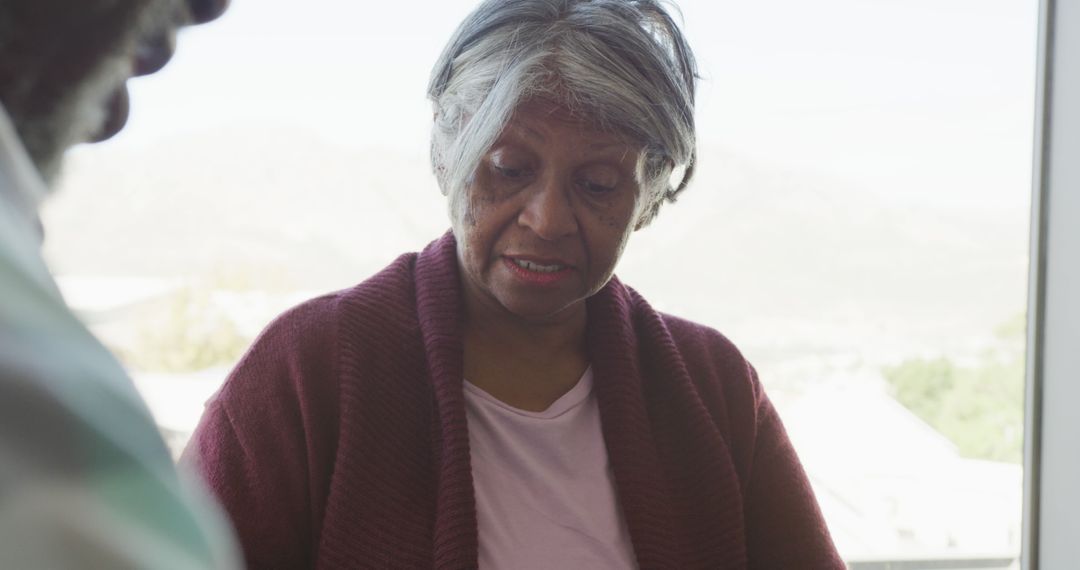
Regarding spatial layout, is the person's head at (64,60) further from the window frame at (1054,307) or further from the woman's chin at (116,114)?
the window frame at (1054,307)

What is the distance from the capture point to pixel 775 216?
73.8 inches

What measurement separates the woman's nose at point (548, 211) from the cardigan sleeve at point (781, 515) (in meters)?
0.41

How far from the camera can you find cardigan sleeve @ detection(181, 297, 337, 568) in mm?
1056

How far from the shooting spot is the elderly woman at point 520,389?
109 cm

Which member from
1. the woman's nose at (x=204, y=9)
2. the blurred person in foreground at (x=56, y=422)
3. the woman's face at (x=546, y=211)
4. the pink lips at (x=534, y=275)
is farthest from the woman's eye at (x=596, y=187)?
the blurred person in foreground at (x=56, y=422)

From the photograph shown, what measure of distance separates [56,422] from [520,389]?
A: 3.15 feet

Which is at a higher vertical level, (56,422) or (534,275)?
(56,422)

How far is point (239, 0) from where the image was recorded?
1.52 metres

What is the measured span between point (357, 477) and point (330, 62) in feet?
2.62

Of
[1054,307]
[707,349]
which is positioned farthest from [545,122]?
[1054,307]

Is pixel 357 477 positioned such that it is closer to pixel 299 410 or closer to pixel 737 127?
pixel 299 410

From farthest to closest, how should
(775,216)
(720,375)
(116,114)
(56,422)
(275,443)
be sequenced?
(775,216), (720,375), (275,443), (116,114), (56,422)

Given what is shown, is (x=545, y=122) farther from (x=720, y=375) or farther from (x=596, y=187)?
(x=720, y=375)

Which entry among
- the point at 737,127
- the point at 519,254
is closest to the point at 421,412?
the point at 519,254
